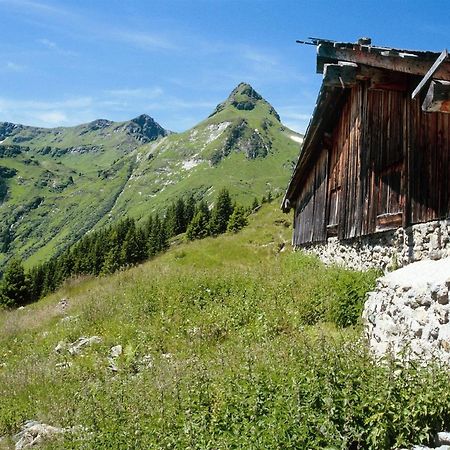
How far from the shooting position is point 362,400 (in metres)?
5.07

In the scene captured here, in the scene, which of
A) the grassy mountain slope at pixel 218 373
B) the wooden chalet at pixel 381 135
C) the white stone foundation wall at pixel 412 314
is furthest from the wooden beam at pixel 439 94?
the grassy mountain slope at pixel 218 373

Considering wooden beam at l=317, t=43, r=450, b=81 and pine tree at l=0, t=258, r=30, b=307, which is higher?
wooden beam at l=317, t=43, r=450, b=81

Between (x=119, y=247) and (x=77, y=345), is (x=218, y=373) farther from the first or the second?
(x=119, y=247)

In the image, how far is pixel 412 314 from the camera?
7.08 m

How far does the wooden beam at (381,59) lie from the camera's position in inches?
318

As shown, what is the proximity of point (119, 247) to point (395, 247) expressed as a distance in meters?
52.0

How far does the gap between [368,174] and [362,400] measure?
331 inches

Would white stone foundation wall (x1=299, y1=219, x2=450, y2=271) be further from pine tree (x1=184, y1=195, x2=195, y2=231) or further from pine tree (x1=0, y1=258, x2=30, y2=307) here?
pine tree (x1=184, y1=195, x2=195, y2=231)

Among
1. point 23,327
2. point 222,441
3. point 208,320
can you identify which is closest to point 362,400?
point 222,441

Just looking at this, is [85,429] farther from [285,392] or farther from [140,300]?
[140,300]

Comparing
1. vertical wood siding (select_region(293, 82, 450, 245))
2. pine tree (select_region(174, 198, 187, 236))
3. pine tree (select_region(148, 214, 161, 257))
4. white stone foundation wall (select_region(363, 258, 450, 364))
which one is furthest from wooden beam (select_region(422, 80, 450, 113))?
pine tree (select_region(174, 198, 187, 236))

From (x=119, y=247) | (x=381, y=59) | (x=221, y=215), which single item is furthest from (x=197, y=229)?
(x=381, y=59)

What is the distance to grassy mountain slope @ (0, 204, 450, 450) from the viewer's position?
195 inches

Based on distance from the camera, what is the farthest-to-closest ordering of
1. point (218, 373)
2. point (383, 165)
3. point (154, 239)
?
1. point (154, 239)
2. point (383, 165)
3. point (218, 373)
